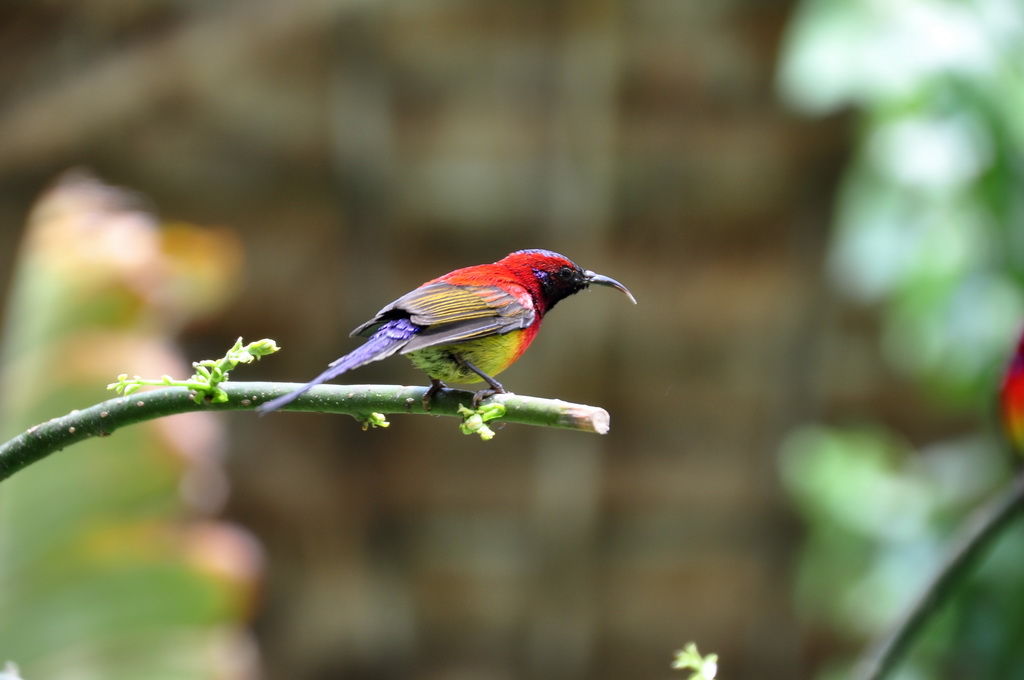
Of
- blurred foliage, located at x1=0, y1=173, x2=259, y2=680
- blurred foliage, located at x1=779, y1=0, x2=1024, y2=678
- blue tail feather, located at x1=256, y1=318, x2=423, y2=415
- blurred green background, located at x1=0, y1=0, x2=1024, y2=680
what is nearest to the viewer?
blue tail feather, located at x1=256, y1=318, x2=423, y2=415

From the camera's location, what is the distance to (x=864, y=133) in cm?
238

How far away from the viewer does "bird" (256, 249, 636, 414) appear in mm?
763

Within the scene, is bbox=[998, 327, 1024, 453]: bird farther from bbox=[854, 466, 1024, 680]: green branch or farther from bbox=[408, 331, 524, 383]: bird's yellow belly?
bbox=[408, 331, 524, 383]: bird's yellow belly

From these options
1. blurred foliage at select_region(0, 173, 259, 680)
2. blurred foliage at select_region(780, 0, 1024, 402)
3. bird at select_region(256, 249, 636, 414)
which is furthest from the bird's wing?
blurred foliage at select_region(780, 0, 1024, 402)

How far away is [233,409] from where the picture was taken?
52 centimetres

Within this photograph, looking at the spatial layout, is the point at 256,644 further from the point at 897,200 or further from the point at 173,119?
the point at 897,200

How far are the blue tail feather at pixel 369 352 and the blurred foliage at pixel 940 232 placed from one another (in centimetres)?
147

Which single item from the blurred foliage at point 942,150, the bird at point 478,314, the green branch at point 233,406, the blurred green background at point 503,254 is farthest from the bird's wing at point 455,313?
the blurred green background at point 503,254

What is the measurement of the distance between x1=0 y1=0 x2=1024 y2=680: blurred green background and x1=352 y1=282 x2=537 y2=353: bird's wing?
5.92 ft

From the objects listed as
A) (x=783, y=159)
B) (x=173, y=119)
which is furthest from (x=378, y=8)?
(x=783, y=159)

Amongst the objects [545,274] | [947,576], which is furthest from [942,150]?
[545,274]

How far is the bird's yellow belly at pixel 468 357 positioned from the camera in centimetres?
86

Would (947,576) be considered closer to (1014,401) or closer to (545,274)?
(1014,401)

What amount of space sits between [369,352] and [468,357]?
0.20m
